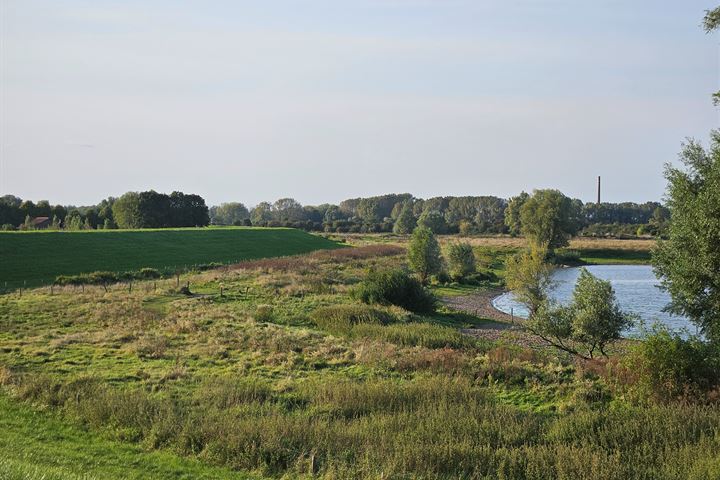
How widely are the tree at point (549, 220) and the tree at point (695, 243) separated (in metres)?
72.7

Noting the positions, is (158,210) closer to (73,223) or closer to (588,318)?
(73,223)

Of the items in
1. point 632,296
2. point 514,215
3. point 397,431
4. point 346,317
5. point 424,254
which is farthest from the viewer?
point 514,215

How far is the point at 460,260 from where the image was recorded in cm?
6906

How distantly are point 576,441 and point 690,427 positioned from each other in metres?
3.15

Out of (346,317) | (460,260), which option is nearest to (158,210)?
(460,260)

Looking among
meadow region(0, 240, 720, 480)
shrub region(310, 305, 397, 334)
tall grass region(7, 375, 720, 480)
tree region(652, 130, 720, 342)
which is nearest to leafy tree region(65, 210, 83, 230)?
meadow region(0, 240, 720, 480)

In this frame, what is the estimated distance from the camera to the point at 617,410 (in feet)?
59.7

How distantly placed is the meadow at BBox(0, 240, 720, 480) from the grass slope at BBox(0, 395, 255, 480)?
7cm

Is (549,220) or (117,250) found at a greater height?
(549,220)

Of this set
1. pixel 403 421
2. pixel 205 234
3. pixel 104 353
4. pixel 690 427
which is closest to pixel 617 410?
pixel 690 427

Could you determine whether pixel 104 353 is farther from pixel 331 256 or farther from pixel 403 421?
pixel 331 256

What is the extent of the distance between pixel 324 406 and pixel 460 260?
2056 inches

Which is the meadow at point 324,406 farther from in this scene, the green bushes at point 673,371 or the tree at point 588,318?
the tree at point 588,318

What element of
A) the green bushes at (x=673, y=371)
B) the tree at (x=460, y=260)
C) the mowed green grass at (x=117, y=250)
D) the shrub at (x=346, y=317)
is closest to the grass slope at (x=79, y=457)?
the green bushes at (x=673, y=371)
